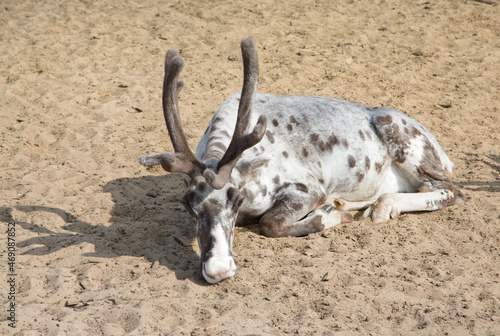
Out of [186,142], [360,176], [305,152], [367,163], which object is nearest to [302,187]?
[305,152]

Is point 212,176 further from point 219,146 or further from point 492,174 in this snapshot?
point 492,174

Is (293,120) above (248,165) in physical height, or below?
below

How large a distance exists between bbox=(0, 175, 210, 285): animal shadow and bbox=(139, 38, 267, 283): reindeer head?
32 centimetres

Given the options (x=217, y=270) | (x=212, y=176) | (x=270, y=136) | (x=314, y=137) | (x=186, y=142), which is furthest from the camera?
(x=314, y=137)

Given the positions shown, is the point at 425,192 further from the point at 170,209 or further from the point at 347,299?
the point at 170,209

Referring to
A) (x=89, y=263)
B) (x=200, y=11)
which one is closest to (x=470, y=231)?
(x=89, y=263)

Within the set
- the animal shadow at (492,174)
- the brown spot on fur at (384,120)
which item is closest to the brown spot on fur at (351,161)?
the brown spot on fur at (384,120)

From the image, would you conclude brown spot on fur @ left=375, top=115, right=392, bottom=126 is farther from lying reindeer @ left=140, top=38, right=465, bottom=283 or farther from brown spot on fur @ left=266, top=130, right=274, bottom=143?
brown spot on fur @ left=266, top=130, right=274, bottom=143

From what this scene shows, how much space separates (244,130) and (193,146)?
8.06 ft

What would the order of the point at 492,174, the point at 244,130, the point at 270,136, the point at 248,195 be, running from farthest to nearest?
the point at 492,174 → the point at 270,136 → the point at 248,195 → the point at 244,130

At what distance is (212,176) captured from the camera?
15.7 ft

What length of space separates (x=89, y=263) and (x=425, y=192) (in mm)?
4060

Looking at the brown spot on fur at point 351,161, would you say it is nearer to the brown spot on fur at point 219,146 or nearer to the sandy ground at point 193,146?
the sandy ground at point 193,146

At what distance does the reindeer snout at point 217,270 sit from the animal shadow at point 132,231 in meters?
0.16
